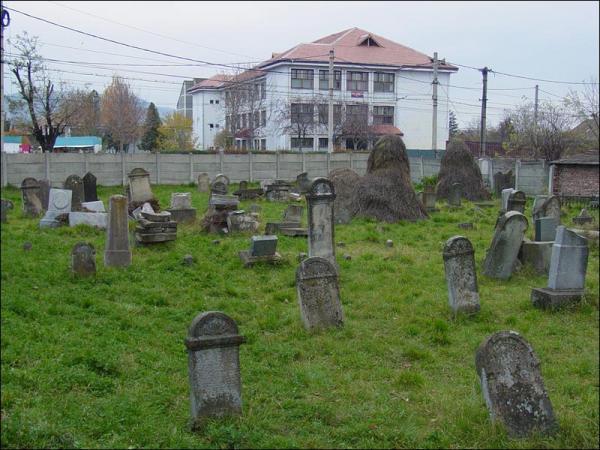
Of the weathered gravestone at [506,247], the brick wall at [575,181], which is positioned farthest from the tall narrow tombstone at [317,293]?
the brick wall at [575,181]

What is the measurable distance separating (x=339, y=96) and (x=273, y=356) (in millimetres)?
42155

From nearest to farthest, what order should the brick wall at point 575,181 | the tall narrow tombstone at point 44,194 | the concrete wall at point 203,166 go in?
the tall narrow tombstone at point 44,194
the brick wall at point 575,181
the concrete wall at point 203,166

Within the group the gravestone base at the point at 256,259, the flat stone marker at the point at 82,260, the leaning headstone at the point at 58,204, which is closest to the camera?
the flat stone marker at the point at 82,260

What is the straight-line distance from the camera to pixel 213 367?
18.9 feet

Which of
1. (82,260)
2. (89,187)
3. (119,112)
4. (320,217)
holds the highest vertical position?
(119,112)

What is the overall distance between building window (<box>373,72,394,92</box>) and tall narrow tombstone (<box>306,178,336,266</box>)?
110 feet

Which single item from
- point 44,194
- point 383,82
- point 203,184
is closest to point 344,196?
point 44,194

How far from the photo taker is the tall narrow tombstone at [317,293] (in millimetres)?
8617

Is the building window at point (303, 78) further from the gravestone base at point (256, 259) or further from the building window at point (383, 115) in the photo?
the gravestone base at point (256, 259)

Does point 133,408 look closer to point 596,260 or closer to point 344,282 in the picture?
point 344,282

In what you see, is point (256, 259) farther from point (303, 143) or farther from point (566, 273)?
point (303, 143)

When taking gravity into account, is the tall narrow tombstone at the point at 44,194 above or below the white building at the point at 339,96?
below

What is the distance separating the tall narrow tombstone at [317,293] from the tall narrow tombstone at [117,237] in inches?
188

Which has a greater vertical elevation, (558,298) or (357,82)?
(357,82)
